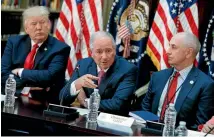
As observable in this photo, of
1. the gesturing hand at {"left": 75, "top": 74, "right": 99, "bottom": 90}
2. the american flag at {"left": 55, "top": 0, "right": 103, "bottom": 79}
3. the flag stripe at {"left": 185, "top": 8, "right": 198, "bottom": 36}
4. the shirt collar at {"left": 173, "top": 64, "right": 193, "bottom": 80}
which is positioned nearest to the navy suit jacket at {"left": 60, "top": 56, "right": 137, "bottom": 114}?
the gesturing hand at {"left": 75, "top": 74, "right": 99, "bottom": 90}

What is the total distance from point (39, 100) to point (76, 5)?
6.14 ft

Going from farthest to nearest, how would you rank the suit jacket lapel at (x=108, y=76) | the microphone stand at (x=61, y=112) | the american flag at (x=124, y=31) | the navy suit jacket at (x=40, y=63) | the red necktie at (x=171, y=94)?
the american flag at (x=124, y=31), the navy suit jacket at (x=40, y=63), the suit jacket lapel at (x=108, y=76), the red necktie at (x=171, y=94), the microphone stand at (x=61, y=112)

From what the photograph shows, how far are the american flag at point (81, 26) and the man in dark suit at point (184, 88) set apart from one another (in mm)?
1608

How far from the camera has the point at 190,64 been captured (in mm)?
4301

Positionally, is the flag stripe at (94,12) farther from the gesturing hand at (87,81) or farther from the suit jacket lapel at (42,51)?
the gesturing hand at (87,81)

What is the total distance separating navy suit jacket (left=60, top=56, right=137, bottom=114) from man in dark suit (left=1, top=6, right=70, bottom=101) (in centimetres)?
49

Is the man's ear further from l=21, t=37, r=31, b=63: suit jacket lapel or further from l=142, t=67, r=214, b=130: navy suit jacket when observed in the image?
l=21, t=37, r=31, b=63: suit jacket lapel

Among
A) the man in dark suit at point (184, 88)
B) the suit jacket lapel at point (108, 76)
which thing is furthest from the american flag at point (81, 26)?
the man in dark suit at point (184, 88)

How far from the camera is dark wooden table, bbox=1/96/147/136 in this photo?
3.47 metres

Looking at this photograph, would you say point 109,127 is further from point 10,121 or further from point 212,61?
point 212,61

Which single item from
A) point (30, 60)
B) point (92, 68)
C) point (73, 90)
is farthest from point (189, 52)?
point (30, 60)

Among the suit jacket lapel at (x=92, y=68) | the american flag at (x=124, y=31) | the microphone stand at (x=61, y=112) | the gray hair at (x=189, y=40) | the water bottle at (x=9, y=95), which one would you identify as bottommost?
the microphone stand at (x=61, y=112)

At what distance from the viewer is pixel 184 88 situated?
4176mm

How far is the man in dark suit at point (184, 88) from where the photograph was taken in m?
4.09
